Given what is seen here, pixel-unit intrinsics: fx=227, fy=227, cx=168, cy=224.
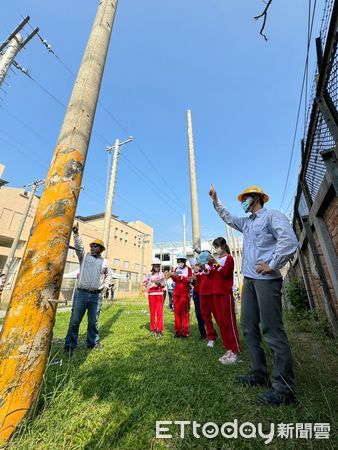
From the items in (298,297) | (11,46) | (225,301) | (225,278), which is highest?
(11,46)

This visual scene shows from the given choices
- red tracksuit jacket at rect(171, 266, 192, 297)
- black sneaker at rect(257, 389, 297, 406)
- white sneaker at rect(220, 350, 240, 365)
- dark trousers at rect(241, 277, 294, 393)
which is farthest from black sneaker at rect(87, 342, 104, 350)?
black sneaker at rect(257, 389, 297, 406)

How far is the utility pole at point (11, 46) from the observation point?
30.2 feet

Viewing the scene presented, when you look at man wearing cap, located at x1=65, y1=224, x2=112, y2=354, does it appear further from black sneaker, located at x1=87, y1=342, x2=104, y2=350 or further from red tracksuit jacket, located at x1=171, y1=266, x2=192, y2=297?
red tracksuit jacket, located at x1=171, y1=266, x2=192, y2=297

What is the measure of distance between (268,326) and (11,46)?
1348 centimetres

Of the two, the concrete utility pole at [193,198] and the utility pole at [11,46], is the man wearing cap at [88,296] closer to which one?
the concrete utility pole at [193,198]

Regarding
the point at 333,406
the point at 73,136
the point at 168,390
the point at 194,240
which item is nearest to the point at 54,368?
the point at 168,390

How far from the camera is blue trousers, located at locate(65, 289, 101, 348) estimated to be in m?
3.94

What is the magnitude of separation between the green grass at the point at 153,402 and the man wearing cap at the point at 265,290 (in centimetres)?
19

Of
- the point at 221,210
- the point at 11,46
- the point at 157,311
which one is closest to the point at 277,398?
the point at 221,210

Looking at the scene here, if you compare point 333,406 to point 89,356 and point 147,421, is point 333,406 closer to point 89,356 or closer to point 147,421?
point 147,421

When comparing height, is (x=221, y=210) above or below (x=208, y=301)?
above

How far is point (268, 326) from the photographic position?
224 cm

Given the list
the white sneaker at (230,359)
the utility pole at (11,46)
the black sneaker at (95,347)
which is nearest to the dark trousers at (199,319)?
the white sneaker at (230,359)

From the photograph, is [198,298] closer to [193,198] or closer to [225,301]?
[225,301]
